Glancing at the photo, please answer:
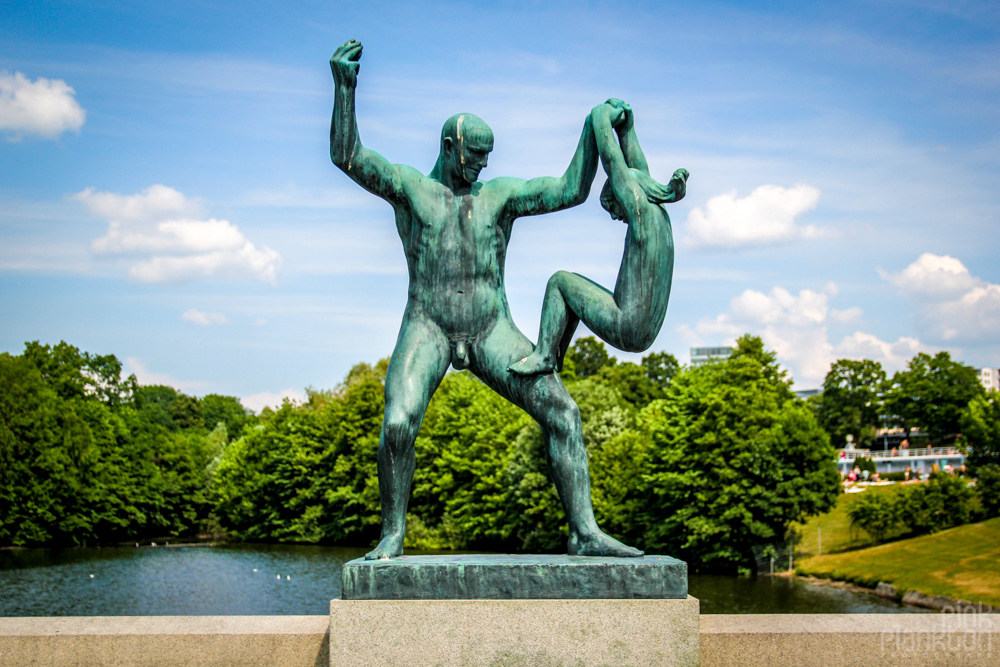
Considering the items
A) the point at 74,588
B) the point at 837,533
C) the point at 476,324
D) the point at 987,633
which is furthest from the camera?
the point at 837,533

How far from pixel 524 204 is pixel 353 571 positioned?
2424 mm

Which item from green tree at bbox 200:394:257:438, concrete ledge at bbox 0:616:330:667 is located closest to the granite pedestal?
concrete ledge at bbox 0:616:330:667

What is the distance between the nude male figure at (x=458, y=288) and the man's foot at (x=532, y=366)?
53mm

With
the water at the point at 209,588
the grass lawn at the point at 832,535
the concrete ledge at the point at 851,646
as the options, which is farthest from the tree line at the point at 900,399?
the concrete ledge at the point at 851,646

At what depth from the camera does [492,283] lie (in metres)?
6.13

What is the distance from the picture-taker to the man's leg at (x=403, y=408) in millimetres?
5789

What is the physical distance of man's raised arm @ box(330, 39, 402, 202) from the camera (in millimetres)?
5906

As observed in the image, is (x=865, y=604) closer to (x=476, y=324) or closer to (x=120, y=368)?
(x=476, y=324)

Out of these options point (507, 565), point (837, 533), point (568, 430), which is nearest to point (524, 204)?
point (568, 430)

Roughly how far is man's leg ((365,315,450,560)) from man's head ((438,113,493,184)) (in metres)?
0.95

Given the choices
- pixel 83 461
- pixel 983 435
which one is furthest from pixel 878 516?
pixel 83 461

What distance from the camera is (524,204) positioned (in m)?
6.23

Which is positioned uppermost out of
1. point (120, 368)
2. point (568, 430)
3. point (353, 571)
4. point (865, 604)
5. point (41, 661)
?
point (120, 368)

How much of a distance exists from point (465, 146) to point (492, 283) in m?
0.85
